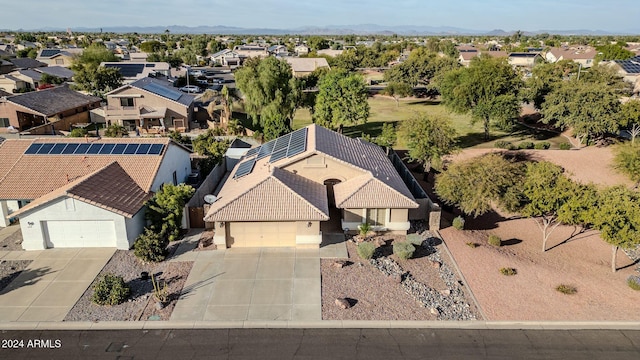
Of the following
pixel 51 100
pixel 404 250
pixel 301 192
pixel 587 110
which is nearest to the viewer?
pixel 404 250

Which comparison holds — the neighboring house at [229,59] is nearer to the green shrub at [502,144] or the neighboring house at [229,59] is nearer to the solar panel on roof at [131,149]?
the green shrub at [502,144]

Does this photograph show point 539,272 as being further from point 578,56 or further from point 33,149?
point 578,56

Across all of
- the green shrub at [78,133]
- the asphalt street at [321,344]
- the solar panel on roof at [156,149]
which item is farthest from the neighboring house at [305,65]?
the asphalt street at [321,344]

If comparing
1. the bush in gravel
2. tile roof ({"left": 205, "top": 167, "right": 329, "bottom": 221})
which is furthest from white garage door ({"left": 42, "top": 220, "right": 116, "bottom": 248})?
tile roof ({"left": 205, "top": 167, "right": 329, "bottom": 221})

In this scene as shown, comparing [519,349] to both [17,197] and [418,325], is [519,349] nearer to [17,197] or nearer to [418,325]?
[418,325]

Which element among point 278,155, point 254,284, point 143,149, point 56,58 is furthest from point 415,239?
point 56,58

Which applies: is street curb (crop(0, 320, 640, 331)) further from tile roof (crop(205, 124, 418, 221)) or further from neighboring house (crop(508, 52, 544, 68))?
neighboring house (crop(508, 52, 544, 68))

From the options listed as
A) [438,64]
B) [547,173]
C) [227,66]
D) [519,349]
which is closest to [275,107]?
[547,173]
